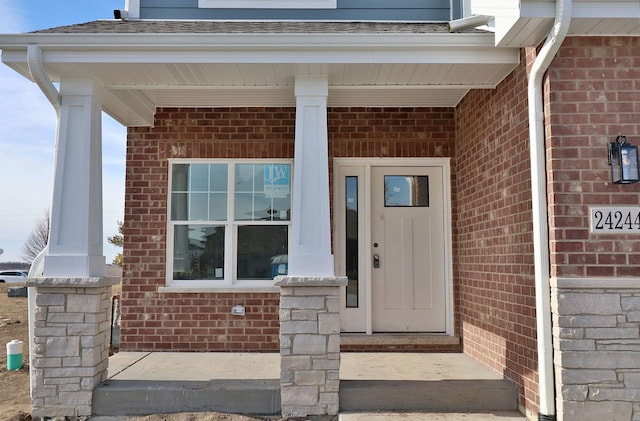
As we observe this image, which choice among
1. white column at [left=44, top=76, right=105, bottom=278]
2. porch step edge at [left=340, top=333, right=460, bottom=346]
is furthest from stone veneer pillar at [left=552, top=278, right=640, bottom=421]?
white column at [left=44, top=76, right=105, bottom=278]

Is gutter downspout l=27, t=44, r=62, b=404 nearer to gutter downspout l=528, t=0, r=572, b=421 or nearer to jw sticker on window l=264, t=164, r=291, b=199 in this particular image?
jw sticker on window l=264, t=164, r=291, b=199

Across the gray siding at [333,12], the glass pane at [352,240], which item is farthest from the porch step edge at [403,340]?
the gray siding at [333,12]

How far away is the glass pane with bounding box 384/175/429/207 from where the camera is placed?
20.7 ft

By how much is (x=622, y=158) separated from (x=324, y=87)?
2.39 metres

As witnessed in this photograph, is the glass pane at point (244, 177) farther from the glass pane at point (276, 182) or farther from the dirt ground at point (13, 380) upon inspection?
the dirt ground at point (13, 380)

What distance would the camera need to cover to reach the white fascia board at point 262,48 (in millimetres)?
4254

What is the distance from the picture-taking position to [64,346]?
4.28 m

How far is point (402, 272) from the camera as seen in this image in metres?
6.25

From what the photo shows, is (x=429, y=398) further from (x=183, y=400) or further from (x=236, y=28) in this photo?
(x=236, y=28)

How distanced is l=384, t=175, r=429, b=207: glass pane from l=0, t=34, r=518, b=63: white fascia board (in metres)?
2.20

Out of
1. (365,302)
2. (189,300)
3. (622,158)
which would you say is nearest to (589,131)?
(622,158)

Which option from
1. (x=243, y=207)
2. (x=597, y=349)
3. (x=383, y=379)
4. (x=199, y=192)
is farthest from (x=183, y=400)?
(x=597, y=349)

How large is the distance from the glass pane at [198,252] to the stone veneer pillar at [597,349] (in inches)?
151

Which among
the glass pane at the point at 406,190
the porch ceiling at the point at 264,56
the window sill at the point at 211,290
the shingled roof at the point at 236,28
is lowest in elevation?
the window sill at the point at 211,290
